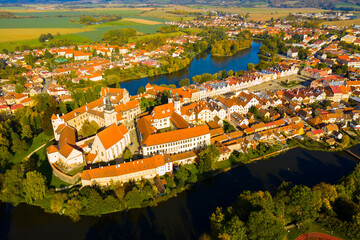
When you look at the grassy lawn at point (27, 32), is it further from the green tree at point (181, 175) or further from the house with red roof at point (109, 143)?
the green tree at point (181, 175)

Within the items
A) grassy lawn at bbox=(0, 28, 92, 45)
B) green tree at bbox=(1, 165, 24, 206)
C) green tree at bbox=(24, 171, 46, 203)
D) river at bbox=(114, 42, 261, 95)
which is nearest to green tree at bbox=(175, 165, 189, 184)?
green tree at bbox=(24, 171, 46, 203)

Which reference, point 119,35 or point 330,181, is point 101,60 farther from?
point 330,181

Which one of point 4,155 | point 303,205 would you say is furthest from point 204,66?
point 303,205

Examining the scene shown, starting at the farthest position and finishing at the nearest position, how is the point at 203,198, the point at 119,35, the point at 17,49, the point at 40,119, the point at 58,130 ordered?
1. the point at 119,35
2. the point at 17,49
3. the point at 40,119
4. the point at 58,130
5. the point at 203,198

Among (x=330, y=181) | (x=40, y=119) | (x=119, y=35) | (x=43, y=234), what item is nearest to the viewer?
(x=43, y=234)

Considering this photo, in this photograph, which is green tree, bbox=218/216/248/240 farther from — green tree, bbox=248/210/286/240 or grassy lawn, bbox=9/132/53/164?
grassy lawn, bbox=9/132/53/164

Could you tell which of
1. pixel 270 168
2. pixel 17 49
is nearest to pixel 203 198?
pixel 270 168

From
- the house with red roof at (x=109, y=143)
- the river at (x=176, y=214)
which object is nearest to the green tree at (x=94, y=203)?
the river at (x=176, y=214)
